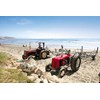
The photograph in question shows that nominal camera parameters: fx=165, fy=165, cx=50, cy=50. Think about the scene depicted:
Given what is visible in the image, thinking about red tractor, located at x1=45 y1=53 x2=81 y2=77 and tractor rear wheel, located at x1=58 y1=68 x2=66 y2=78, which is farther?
red tractor, located at x1=45 y1=53 x2=81 y2=77

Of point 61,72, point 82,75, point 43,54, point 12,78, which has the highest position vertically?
point 43,54

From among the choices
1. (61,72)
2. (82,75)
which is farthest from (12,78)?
(82,75)

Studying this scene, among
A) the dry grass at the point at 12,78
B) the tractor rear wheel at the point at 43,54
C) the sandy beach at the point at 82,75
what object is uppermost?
the tractor rear wheel at the point at 43,54

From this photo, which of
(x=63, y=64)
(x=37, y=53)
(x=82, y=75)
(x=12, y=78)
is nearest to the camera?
(x=12, y=78)

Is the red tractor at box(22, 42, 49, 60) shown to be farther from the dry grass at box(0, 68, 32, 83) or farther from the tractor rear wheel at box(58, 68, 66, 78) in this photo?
the dry grass at box(0, 68, 32, 83)

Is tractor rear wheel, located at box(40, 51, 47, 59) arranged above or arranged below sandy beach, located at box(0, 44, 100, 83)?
above

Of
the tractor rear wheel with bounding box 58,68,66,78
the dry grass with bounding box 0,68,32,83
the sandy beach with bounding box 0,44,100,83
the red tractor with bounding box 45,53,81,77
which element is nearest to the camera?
the dry grass with bounding box 0,68,32,83

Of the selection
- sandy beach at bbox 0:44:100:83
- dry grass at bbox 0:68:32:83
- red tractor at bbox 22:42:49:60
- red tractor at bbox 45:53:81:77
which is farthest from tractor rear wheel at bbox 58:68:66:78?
red tractor at bbox 22:42:49:60

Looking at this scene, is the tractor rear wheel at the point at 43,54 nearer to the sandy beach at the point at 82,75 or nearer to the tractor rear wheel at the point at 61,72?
the sandy beach at the point at 82,75

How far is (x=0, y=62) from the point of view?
20.3 ft

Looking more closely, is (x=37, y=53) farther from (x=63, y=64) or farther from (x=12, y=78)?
(x=12, y=78)

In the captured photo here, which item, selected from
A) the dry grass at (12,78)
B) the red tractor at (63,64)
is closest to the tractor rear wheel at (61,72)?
the red tractor at (63,64)
